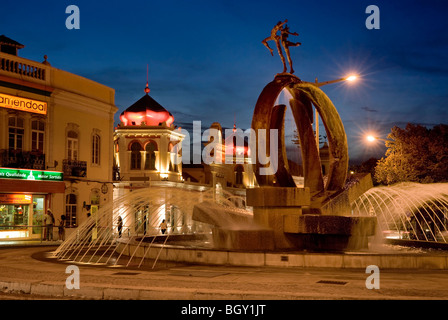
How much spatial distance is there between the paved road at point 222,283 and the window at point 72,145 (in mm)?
21591

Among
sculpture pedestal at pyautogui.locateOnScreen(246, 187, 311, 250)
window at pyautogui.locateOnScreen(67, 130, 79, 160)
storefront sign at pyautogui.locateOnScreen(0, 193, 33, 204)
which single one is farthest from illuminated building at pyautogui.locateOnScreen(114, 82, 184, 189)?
sculpture pedestal at pyautogui.locateOnScreen(246, 187, 311, 250)

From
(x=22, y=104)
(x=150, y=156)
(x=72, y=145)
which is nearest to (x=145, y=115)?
(x=150, y=156)

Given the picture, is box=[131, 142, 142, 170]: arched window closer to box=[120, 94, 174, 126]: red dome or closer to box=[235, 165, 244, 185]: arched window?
box=[120, 94, 174, 126]: red dome

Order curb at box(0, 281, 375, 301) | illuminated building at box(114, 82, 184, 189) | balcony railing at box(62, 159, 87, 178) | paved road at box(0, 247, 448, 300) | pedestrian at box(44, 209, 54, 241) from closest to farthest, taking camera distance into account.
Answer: curb at box(0, 281, 375, 301) < paved road at box(0, 247, 448, 300) < pedestrian at box(44, 209, 54, 241) < balcony railing at box(62, 159, 87, 178) < illuminated building at box(114, 82, 184, 189)

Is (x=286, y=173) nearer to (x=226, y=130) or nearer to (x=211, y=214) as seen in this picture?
(x=211, y=214)

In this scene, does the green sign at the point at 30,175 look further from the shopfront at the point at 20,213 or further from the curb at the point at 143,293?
the curb at the point at 143,293

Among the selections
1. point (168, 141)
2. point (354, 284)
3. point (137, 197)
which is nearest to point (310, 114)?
point (137, 197)

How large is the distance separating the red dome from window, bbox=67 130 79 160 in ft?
48.0

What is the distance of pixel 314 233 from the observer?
14.3m

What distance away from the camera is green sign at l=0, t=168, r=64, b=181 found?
28.5m

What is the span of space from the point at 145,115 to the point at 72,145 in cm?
1522

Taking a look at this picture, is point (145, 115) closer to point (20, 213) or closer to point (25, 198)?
point (25, 198)

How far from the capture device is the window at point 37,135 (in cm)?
3066

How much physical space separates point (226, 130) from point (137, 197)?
2014 inches
